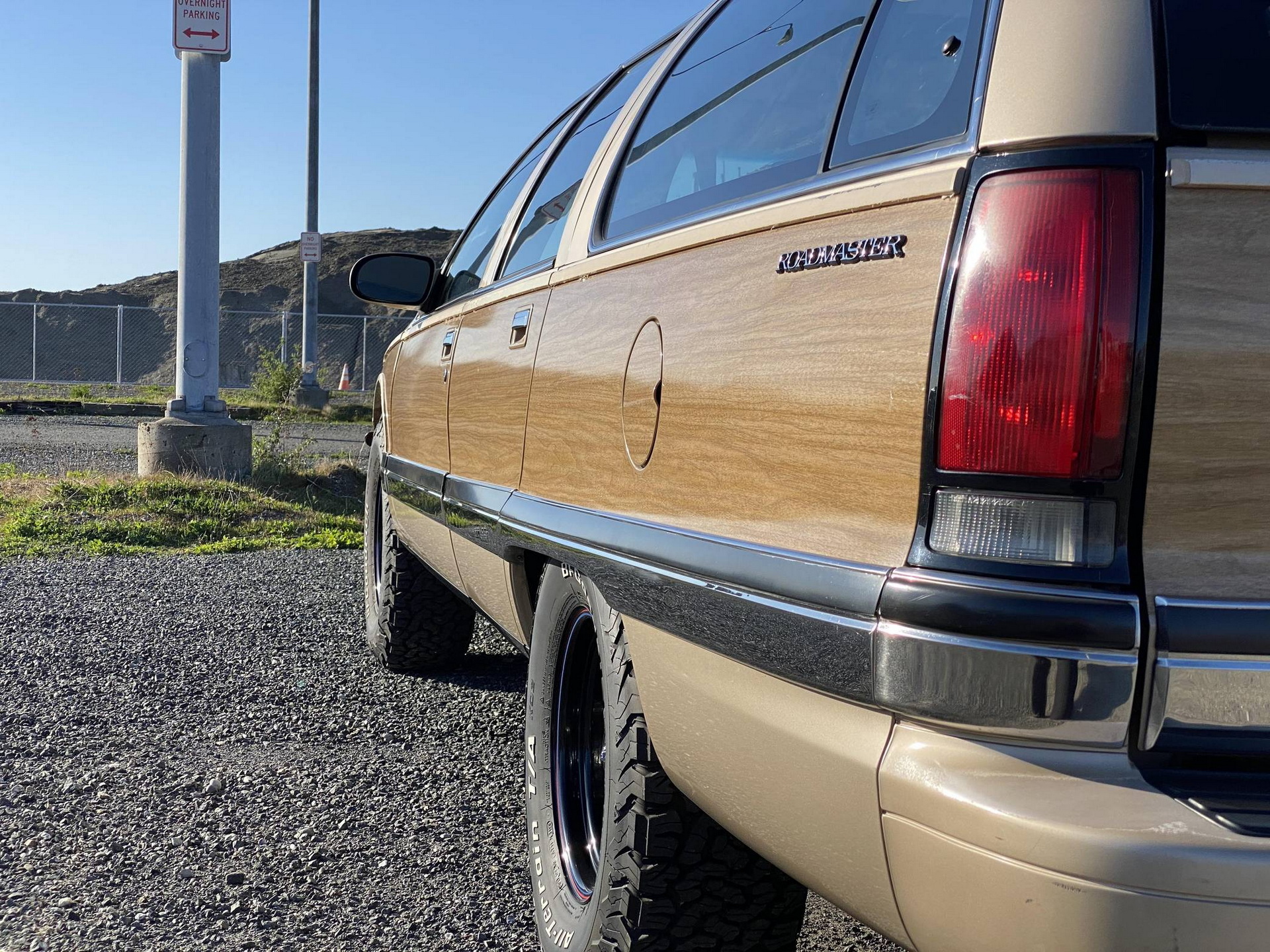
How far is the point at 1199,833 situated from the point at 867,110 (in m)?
0.96

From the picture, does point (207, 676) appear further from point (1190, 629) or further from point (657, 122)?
point (1190, 629)

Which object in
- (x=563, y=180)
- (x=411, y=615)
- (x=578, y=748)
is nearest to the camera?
(x=578, y=748)

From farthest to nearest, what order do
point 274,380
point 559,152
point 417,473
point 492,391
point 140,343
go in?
point 140,343 → point 274,380 → point 417,473 → point 559,152 → point 492,391

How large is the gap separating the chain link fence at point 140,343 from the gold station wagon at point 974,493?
3202cm

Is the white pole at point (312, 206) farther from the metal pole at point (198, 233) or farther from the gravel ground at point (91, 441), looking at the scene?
the metal pole at point (198, 233)

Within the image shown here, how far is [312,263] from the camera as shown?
18.7m

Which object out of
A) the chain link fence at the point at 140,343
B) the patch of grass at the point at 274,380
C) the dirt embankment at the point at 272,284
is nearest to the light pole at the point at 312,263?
the patch of grass at the point at 274,380

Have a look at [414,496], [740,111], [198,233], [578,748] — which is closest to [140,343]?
[198,233]

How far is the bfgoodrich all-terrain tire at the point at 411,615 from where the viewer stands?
425 centimetres

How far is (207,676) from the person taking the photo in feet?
14.4

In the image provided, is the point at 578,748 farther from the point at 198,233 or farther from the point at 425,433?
the point at 198,233

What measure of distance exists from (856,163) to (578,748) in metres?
1.41

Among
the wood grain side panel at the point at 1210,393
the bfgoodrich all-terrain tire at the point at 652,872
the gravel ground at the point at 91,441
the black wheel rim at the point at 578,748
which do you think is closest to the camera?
the wood grain side panel at the point at 1210,393

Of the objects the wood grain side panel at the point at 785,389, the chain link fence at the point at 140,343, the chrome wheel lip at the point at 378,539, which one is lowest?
the chrome wheel lip at the point at 378,539
